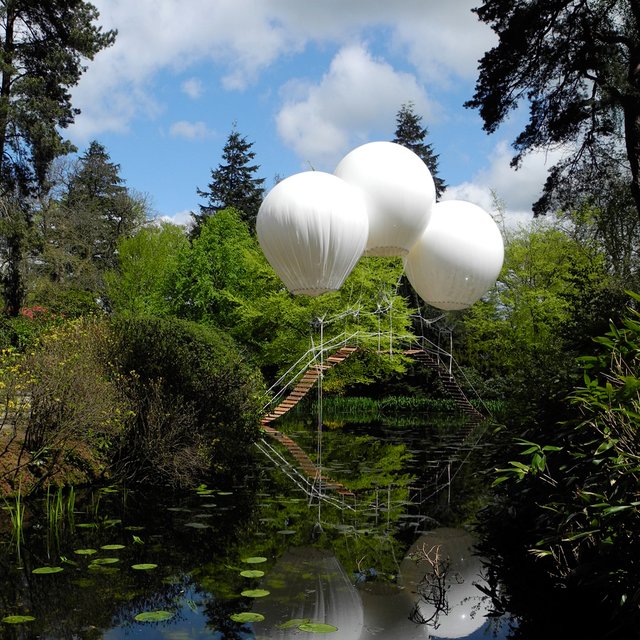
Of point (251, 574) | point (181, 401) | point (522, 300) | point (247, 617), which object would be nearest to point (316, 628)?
point (247, 617)

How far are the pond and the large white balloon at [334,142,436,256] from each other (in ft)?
8.40

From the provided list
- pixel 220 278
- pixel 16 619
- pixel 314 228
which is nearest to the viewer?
pixel 16 619

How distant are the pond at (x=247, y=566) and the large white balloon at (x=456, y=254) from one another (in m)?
2.27

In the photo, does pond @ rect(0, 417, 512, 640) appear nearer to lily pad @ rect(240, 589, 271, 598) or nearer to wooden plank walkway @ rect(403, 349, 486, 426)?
lily pad @ rect(240, 589, 271, 598)

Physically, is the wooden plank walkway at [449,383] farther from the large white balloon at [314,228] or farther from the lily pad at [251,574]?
the lily pad at [251,574]

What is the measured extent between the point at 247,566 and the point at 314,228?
2815mm

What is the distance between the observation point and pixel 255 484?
948cm

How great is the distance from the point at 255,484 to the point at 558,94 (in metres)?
9.18

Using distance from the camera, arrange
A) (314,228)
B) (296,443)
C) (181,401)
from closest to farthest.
→ (314,228), (181,401), (296,443)

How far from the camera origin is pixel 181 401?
896 cm

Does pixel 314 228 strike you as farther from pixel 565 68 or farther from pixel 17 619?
pixel 565 68

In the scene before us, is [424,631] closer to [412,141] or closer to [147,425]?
[147,425]

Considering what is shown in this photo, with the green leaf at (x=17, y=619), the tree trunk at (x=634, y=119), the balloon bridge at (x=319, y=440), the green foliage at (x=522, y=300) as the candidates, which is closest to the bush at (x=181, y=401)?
the balloon bridge at (x=319, y=440)

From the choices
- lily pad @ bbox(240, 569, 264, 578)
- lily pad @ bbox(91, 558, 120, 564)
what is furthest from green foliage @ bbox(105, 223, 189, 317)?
lily pad @ bbox(240, 569, 264, 578)
